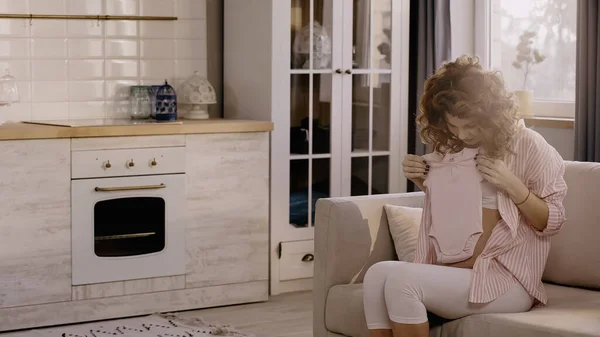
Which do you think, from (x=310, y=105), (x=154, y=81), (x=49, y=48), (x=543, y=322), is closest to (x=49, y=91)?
(x=49, y=48)

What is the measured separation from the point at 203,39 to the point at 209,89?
11.8 inches

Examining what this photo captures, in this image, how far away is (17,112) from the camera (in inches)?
178

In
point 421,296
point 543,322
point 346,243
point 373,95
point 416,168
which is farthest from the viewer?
point 373,95

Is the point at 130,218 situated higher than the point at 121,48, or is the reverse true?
the point at 121,48

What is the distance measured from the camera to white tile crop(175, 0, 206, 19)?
487 centimetres

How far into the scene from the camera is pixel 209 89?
482 cm

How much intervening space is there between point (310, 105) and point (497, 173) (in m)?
2.03

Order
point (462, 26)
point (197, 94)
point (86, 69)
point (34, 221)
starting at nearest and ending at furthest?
point (34, 221)
point (86, 69)
point (197, 94)
point (462, 26)

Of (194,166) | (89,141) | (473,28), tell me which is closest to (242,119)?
(194,166)

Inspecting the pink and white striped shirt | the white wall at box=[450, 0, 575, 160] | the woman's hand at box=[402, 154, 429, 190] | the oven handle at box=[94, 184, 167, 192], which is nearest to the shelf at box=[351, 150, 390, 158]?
the white wall at box=[450, 0, 575, 160]

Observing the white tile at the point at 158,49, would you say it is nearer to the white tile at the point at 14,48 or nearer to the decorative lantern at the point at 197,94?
the decorative lantern at the point at 197,94

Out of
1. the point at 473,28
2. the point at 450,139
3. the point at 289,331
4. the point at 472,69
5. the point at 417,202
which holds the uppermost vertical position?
the point at 473,28

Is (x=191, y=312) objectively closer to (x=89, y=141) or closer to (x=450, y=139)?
(x=89, y=141)

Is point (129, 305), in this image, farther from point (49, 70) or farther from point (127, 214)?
point (49, 70)
